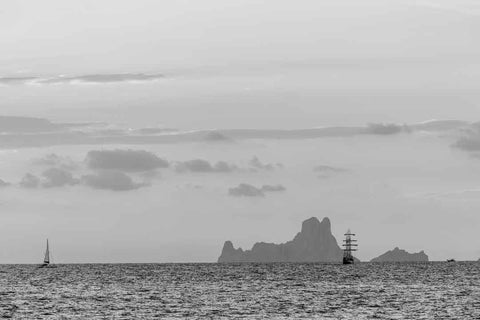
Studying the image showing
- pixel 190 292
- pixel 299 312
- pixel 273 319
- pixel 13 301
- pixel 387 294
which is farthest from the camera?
pixel 190 292

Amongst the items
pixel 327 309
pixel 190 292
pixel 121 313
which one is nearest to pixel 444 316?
pixel 327 309

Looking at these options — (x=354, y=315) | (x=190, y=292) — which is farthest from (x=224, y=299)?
(x=354, y=315)

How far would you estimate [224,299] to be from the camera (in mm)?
159375

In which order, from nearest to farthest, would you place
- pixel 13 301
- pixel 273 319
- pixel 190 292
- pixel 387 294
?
pixel 273 319
pixel 13 301
pixel 387 294
pixel 190 292

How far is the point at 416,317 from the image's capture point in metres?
122

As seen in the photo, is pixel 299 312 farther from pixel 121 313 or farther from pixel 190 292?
pixel 190 292

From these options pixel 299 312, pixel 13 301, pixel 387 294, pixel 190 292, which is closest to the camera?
pixel 299 312

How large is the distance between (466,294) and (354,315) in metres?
52.8

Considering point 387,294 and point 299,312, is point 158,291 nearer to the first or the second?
point 387,294

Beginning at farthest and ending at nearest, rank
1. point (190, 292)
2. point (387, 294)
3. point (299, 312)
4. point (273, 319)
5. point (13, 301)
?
point (190, 292) < point (387, 294) < point (13, 301) < point (299, 312) < point (273, 319)

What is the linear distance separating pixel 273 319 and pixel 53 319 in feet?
89.1

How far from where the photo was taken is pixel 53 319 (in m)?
122

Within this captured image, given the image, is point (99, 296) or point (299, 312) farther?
point (99, 296)

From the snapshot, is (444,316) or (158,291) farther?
Result: (158,291)
